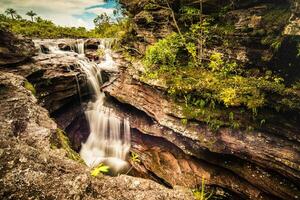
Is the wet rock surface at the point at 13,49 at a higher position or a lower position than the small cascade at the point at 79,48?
lower

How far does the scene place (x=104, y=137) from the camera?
38.2 ft

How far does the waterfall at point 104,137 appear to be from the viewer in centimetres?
1085

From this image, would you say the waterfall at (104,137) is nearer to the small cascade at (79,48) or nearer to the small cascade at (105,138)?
the small cascade at (105,138)

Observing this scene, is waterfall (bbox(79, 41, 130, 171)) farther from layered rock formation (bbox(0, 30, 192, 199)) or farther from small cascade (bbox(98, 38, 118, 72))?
layered rock formation (bbox(0, 30, 192, 199))

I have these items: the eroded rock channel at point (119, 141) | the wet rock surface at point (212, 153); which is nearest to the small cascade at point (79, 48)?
the eroded rock channel at point (119, 141)

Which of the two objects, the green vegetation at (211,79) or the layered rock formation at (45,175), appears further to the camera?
the green vegetation at (211,79)

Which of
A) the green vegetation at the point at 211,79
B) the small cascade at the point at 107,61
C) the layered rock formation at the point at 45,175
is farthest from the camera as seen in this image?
the small cascade at the point at 107,61

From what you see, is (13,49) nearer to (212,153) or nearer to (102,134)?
(102,134)

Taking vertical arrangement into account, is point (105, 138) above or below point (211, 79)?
below

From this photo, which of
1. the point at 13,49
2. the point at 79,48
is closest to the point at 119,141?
the point at 13,49

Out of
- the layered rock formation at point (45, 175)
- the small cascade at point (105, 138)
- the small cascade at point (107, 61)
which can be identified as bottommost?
the small cascade at point (105, 138)

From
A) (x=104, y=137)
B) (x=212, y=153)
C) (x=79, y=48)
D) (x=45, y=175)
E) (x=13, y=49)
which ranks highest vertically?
(x=79, y=48)

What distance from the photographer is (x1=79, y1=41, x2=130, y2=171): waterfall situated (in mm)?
10852

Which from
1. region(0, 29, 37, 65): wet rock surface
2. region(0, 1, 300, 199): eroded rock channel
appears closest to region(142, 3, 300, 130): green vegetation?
region(0, 1, 300, 199): eroded rock channel
